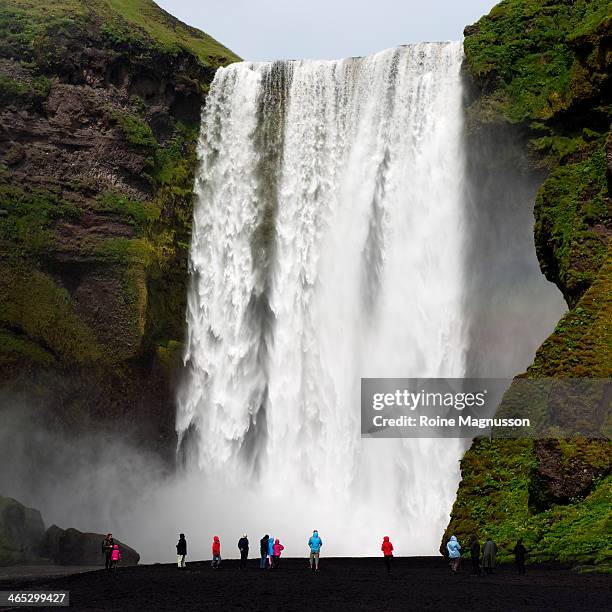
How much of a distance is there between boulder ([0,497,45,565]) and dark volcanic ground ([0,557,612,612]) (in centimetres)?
797

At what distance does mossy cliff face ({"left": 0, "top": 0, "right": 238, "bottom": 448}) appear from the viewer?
43.1m

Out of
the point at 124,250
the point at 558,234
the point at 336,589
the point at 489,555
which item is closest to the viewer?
the point at 336,589

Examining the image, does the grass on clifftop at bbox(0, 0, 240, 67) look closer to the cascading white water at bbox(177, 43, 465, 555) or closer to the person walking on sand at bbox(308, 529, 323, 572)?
the cascading white water at bbox(177, 43, 465, 555)

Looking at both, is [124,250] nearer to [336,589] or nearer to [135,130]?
[135,130]

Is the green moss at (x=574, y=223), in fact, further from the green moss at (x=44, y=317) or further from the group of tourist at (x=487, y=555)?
the green moss at (x=44, y=317)

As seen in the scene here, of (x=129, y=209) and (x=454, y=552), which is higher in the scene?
(x=129, y=209)

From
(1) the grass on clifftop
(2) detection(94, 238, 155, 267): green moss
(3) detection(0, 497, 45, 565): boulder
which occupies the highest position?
(1) the grass on clifftop

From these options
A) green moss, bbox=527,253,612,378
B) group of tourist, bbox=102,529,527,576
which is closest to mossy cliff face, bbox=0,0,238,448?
group of tourist, bbox=102,529,527,576

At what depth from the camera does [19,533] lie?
34.2 m

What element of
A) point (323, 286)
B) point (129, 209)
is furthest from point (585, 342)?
point (129, 209)

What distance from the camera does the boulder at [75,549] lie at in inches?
1355

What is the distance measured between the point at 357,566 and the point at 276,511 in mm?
13440

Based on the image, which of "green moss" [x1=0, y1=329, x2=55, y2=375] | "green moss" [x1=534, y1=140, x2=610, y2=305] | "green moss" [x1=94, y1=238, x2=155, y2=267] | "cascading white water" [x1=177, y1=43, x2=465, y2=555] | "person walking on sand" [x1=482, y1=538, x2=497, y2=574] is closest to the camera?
"person walking on sand" [x1=482, y1=538, x2=497, y2=574]

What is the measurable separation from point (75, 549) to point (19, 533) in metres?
2.16
